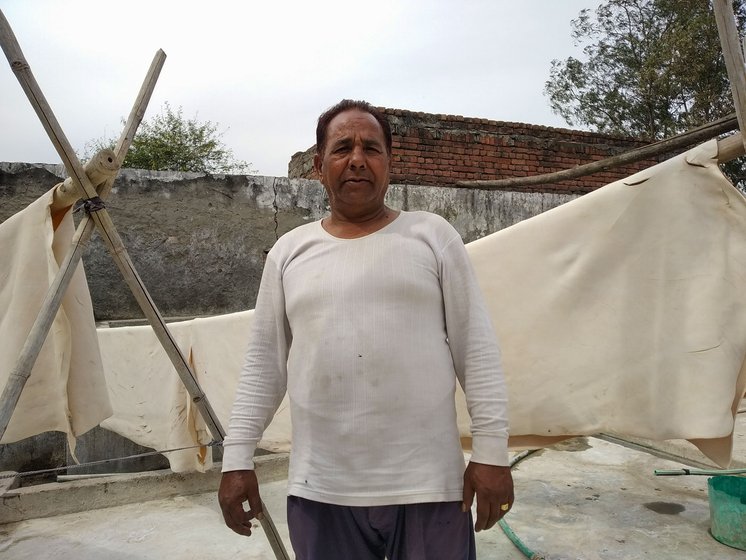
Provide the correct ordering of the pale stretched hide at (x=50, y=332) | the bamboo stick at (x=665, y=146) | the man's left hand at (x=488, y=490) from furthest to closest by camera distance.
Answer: the pale stretched hide at (x=50, y=332) < the bamboo stick at (x=665, y=146) < the man's left hand at (x=488, y=490)

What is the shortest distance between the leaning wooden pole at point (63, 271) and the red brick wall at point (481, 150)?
15.8ft

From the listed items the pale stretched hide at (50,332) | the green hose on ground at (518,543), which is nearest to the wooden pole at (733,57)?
the green hose on ground at (518,543)

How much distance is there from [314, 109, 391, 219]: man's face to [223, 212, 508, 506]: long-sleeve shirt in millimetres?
83

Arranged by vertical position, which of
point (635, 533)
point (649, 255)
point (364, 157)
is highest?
point (364, 157)

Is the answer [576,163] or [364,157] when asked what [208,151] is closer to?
[576,163]

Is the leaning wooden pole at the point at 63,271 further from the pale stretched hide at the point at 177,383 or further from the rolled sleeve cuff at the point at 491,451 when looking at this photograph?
the rolled sleeve cuff at the point at 491,451

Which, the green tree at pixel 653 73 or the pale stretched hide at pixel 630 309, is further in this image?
the green tree at pixel 653 73

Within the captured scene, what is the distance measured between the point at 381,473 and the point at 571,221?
3.54ft

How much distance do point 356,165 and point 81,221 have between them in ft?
3.70

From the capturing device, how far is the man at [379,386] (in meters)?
1.25

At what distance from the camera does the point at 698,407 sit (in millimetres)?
1624

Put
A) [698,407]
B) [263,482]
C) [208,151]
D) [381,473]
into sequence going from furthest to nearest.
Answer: [208,151] < [263,482] < [698,407] < [381,473]

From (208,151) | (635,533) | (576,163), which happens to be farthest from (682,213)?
(208,151)

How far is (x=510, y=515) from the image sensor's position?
3291mm
